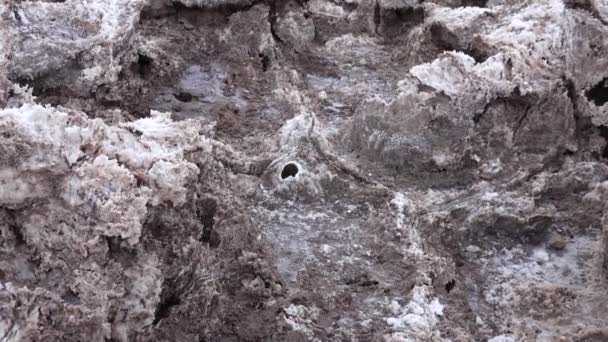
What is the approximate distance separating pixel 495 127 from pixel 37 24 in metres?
1.98

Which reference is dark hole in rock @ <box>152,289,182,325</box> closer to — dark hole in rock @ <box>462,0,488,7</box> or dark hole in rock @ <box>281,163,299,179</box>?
dark hole in rock @ <box>281,163,299,179</box>

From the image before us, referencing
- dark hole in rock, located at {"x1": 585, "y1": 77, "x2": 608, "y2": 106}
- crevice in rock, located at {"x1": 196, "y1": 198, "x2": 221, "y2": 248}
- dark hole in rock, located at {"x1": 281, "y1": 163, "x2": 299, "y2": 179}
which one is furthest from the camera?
dark hole in rock, located at {"x1": 585, "y1": 77, "x2": 608, "y2": 106}

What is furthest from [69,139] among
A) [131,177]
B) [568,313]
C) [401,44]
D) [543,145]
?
[401,44]

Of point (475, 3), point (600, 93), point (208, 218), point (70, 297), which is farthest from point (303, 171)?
point (475, 3)

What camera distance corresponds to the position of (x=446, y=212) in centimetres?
267

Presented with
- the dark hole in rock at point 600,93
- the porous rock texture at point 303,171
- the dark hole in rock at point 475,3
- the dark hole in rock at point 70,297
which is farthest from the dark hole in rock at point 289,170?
the dark hole in rock at point 475,3

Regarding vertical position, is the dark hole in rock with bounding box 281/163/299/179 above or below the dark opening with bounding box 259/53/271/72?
below

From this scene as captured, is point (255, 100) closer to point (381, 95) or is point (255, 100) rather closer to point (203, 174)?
point (381, 95)

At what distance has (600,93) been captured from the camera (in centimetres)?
316

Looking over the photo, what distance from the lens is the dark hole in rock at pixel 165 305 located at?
195cm

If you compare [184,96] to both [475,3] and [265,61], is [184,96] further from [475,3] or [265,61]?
[475,3]

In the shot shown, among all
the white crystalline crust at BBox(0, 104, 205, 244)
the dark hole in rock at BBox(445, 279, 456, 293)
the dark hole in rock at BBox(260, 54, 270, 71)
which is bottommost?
the dark hole in rock at BBox(445, 279, 456, 293)

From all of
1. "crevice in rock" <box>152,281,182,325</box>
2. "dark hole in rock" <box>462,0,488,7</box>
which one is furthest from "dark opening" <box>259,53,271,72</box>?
"crevice in rock" <box>152,281,182,325</box>

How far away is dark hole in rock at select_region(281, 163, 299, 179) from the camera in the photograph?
2.71 meters
